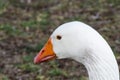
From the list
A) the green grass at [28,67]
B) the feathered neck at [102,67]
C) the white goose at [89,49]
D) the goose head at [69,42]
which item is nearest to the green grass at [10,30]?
the green grass at [28,67]

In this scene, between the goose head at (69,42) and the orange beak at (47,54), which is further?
the orange beak at (47,54)

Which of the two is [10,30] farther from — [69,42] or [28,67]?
[69,42]

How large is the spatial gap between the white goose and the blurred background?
2.30 metres

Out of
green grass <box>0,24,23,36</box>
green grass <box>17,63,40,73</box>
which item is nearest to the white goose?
green grass <box>17,63,40,73</box>

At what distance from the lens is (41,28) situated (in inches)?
370

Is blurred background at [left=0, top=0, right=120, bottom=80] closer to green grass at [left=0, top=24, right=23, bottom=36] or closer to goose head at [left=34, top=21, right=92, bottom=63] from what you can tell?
green grass at [left=0, top=24, right=23, bottom=36]

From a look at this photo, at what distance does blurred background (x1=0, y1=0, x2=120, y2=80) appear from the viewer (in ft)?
25.2

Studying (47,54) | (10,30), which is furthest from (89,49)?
(10,30)

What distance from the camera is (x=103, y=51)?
479cm

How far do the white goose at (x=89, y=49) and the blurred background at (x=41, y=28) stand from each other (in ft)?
7.54

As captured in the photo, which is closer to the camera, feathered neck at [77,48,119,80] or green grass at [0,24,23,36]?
feathered neck at [77,48,119,80]

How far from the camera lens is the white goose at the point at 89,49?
481cm

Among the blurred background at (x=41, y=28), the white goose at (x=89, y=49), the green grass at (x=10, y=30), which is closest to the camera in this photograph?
the white goose at (x=89, y=49)

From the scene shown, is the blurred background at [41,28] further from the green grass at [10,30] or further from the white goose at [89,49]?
the white goose at [89,49]
